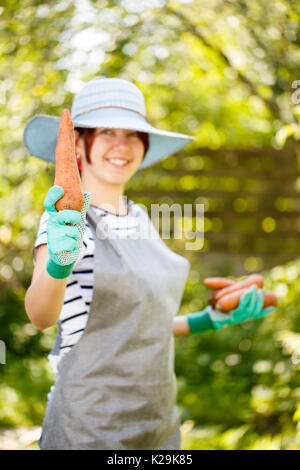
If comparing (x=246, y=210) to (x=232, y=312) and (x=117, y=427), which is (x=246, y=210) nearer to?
(x=232, y=312)

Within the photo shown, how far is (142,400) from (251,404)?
1669 millimetres

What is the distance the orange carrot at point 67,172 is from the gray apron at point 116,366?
36 cm

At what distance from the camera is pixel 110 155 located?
172cm

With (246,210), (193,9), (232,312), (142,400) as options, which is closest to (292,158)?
(246,210)

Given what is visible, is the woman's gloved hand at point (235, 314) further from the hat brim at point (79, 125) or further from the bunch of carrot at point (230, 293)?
the hat brim at point (79, 125)

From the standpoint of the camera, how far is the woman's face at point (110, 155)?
67.7 inches

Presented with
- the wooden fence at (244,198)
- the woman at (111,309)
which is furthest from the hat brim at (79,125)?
the wooden fence at (244,198)

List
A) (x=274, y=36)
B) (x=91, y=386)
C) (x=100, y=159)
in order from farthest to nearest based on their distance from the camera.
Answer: (x=274, y=36) < (x=100, y=159) < (x=91, y=386)

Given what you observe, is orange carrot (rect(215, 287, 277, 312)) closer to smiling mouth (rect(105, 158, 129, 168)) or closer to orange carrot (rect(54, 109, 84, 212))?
smiling mouth (rect(105, 158, 129, 168))

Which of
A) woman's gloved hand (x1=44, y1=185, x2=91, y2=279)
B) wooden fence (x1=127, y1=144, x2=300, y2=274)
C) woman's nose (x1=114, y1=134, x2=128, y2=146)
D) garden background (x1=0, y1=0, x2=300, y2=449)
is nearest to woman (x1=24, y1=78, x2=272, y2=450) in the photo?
woman's nose (x1=114, y1=134, x2=128, y2=146)

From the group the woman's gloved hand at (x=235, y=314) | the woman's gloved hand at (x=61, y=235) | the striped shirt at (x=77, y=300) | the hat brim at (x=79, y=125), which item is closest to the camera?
the woman's gloved hand at (x=61, y=235)

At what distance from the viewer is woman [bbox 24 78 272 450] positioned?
1556 mm

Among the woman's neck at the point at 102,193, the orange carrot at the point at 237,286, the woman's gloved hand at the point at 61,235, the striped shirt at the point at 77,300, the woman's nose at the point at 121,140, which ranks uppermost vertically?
the woman's nose at the point at 121,140

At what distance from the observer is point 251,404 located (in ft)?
10.2
